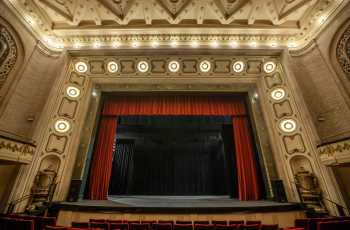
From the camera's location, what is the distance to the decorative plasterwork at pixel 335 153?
4.31 meters

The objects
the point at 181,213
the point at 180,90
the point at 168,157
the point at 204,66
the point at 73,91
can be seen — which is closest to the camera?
the point at 181,213

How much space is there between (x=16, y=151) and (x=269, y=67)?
9.64 m

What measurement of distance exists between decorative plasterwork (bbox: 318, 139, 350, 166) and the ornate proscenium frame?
1.62 ft

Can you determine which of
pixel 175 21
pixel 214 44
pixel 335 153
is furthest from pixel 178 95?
pixel 335 153

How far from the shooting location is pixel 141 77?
773cm

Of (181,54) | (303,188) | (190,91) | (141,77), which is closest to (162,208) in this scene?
(303,188)

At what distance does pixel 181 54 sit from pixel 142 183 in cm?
882

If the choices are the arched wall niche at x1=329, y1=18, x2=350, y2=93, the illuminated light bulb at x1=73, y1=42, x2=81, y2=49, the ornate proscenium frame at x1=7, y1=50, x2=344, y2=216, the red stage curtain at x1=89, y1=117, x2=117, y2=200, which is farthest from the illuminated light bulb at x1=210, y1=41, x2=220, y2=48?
the illuminated light bulb at x1=73, y1=42, x2=81, y2=49

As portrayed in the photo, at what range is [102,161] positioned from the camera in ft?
24.0

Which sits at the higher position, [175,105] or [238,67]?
[238,67]

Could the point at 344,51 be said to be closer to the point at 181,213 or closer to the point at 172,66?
the point at 172,66

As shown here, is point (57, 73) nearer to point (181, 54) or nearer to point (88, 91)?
point (88, 91)

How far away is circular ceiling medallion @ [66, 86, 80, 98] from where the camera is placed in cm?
689

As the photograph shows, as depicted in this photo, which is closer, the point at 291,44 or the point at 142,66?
the point at 291,44
